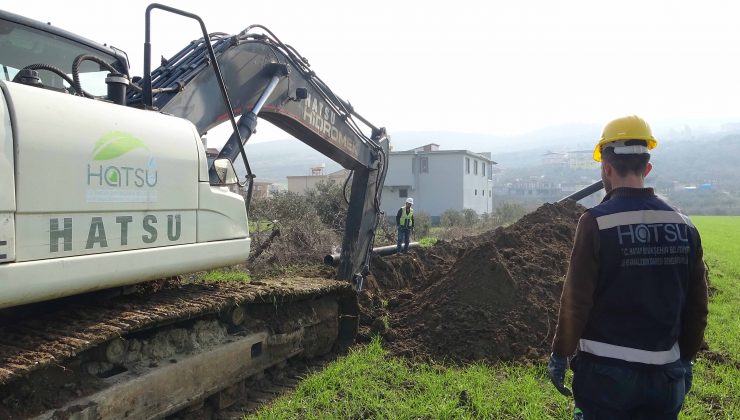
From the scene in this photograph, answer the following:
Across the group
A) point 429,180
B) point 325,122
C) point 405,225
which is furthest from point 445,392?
point 429,180

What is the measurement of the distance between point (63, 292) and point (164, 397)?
3.64 ft

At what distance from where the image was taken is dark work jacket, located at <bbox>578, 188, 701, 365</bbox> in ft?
8.77

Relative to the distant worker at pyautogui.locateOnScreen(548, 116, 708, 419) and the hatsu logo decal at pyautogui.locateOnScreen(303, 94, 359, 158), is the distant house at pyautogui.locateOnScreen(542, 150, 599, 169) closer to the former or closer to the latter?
the hatsu logo decal at pyautogui.locateOnScreen(303, 94, 359, 158)

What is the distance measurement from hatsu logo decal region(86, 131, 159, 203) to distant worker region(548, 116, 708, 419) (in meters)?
2.30

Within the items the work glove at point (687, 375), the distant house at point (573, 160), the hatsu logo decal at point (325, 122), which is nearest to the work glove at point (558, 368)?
the work glove at point (687, 375)

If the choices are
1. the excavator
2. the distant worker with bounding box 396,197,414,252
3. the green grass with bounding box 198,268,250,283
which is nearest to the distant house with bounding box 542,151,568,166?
the distant worker with bounding box 396,197,414,252

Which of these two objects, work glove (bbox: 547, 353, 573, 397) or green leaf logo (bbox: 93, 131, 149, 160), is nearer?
work glove (bbox: 547, 353, 573, 397)

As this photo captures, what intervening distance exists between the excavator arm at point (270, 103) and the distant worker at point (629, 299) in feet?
8.04

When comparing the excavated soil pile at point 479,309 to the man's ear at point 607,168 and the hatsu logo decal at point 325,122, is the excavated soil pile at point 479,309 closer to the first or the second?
the hatsu logo decal at point 325,122

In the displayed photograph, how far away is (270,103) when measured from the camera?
5629mm

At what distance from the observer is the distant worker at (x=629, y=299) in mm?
2656

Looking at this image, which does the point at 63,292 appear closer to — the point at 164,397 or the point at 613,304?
the point at 164,397

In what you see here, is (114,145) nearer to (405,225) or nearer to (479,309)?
(479,309)

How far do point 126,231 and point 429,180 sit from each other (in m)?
42.2
